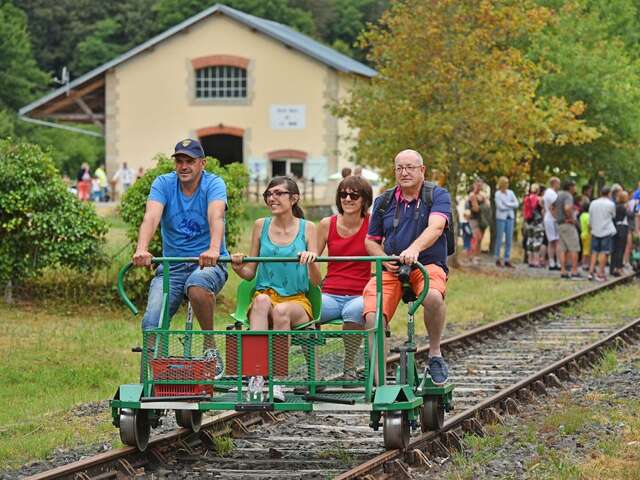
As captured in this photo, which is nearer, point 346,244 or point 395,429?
point 395,429

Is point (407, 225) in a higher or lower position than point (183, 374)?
higher

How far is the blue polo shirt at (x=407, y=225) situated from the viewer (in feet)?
32.7

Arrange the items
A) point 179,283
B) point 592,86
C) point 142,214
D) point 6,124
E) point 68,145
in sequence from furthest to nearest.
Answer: point 68,145 < point 6,124 < point 592,86 < point 142,214 < point 179,283

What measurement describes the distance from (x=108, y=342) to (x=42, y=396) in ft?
11.1

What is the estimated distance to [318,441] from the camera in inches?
404

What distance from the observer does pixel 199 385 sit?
9.19 metres

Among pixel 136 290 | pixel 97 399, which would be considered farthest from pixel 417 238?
pixel 136 290

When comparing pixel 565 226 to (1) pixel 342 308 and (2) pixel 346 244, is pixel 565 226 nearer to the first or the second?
(2) pixel 346 244

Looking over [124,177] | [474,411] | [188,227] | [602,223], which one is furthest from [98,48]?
[188,227]

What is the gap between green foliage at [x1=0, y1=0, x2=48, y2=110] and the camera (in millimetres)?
72688

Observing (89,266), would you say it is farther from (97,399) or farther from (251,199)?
(251,199)

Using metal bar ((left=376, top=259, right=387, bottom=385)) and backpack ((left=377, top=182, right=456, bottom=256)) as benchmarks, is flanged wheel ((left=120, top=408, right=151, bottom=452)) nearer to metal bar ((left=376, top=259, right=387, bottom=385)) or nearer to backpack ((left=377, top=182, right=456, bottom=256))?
metal bar ((left=376, top=259, right=387, bottom=385))

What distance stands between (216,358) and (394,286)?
1.47 m

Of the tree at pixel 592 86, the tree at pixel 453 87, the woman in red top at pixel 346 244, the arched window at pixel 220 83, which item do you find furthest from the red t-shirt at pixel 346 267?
the arched window at pixel 220 83
